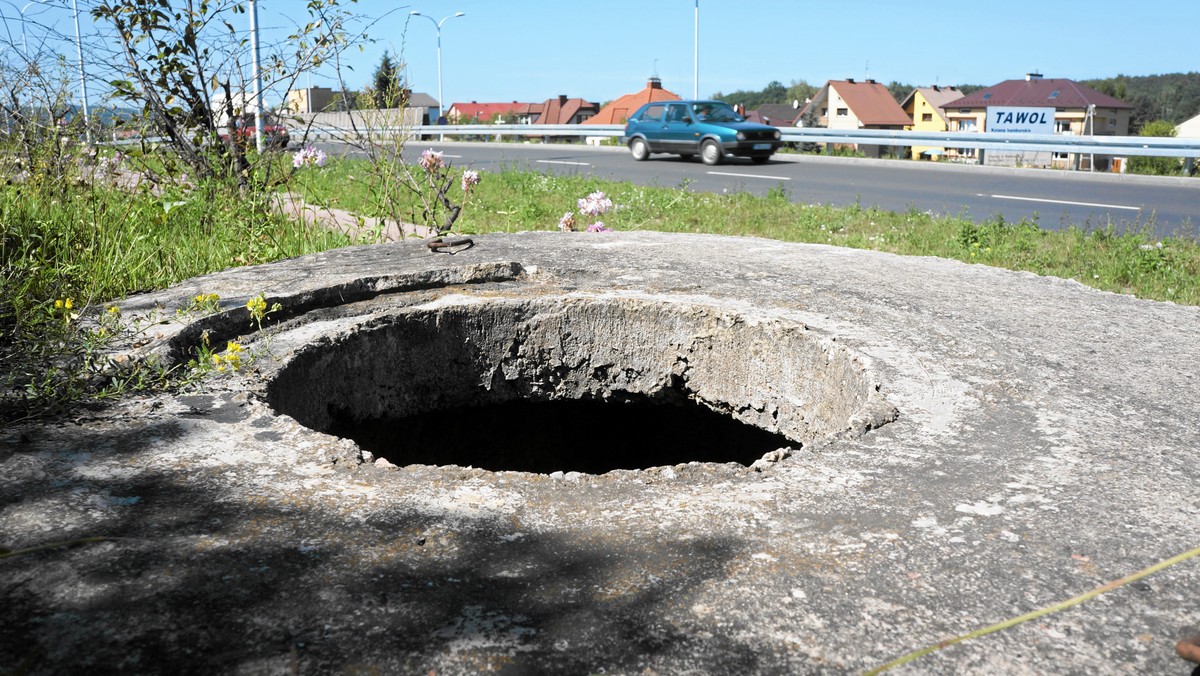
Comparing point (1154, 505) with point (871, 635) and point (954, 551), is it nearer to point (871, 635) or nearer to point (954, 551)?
point (954, 551)

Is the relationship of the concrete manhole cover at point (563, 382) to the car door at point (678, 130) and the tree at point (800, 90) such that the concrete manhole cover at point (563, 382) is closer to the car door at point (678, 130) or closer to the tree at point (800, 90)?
the car door at point (678, 130)

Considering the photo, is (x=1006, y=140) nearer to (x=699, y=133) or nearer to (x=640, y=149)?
(x=699, y=133)

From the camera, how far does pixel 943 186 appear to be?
13.6 m

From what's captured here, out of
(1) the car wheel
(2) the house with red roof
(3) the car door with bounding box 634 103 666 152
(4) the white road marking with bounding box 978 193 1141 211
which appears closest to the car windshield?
(3) the car door with bounding box 634 103 666 152

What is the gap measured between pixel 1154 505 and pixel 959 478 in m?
0.39

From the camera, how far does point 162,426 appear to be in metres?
2.30

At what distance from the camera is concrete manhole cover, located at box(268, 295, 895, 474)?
3.12m

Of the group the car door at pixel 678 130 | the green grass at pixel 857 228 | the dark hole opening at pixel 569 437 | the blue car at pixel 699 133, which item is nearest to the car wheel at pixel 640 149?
the blue car at pixel 699 133

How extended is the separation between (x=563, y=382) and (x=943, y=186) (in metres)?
11.3

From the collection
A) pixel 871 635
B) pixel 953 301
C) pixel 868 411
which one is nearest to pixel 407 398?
pixel 868 411

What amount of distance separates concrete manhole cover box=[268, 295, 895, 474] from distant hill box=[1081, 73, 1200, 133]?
95.3m

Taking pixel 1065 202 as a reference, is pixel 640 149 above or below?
above

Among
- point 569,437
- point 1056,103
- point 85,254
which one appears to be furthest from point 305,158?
point 1056,103

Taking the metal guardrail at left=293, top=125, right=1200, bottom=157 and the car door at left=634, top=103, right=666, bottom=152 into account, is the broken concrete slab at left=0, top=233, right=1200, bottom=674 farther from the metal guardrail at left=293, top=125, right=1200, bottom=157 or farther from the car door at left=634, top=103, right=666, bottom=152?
the car door at left=634, top=103, right=666, bottom=152
